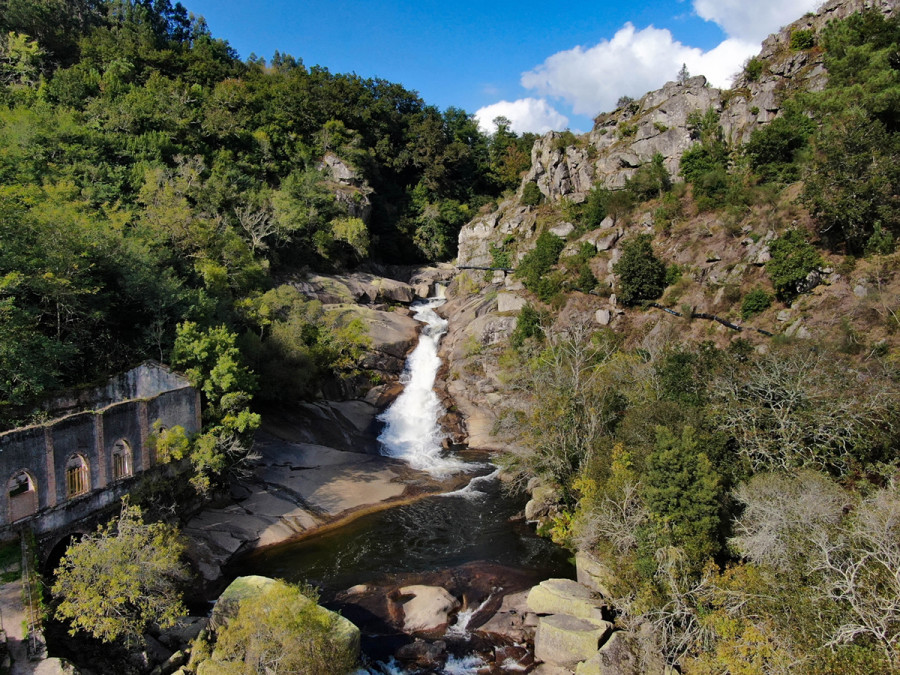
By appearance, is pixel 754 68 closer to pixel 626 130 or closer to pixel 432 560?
pixel 626 130

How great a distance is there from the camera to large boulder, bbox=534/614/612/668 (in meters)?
16.8

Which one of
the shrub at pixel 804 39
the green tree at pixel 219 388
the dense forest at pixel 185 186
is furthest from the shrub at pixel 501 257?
the green tree at pixel 219 388

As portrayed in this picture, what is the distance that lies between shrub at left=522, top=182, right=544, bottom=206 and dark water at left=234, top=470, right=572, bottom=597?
145 feet

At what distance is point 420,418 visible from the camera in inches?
1622

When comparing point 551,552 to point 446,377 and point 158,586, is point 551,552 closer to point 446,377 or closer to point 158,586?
point 158,586

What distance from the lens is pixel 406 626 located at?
18781 millimetres

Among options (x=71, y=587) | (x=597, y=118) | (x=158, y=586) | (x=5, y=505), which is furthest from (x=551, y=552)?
(x=597, y=118)

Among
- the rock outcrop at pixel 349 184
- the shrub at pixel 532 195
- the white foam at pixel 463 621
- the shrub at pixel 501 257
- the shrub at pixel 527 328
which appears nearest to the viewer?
the white foam at pixel 463 621

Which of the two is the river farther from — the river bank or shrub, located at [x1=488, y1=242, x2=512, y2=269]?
shrub, located at [x1=488, y1=242, x2=512, y2=269]

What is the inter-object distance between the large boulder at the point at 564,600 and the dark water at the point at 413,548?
8.38 feet

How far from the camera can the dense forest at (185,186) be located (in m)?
25.4

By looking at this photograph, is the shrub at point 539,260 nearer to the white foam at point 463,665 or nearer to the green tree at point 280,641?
the white foam at point 463,665

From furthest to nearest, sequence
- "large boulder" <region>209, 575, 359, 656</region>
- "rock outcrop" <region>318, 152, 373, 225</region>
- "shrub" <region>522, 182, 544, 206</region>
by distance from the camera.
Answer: "shrub" <region>522, 182, 544, 206</region>, "rock outcrop" <region>318, 152, 373, 225</region>, "large boulder" <region>209, 575, 359, 656</region>

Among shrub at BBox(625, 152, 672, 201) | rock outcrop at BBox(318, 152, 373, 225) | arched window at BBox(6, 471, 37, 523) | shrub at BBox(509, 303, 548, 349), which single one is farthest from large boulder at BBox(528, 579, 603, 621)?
rock outcrop at BBox(318, 152, 373, 225)
